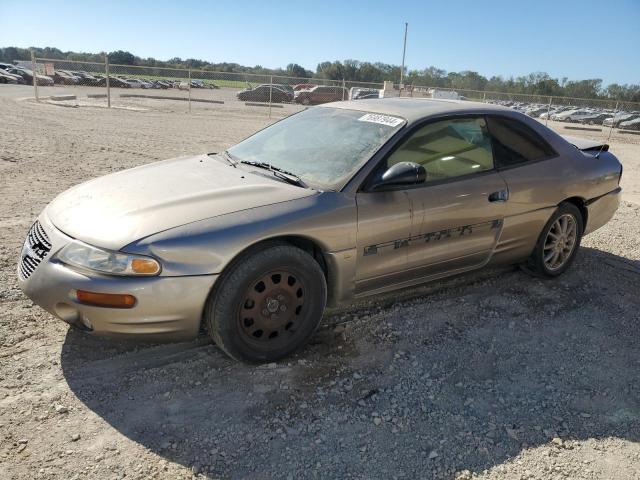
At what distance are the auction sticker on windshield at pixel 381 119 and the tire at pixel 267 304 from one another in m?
1.21

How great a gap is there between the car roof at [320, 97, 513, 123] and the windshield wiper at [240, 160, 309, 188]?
2.95ft

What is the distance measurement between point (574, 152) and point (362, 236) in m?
2.50

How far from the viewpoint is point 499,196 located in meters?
3.91

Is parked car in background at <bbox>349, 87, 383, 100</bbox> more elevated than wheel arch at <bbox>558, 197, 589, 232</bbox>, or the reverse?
parked car in background at <bbox>349, 87, 383, 100</bbox>

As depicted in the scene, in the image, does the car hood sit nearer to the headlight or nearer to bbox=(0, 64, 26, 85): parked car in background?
the headlight

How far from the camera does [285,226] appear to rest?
2.96 m

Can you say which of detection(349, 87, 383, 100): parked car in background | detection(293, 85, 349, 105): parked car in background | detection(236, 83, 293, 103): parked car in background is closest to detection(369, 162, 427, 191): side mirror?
detection(349, 87, 383, 100): parked car in background

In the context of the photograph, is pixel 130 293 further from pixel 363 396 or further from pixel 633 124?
pixel 633 124

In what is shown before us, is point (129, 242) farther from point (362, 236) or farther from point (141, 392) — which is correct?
point (362, 236)

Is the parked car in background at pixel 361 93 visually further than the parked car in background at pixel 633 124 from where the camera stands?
Yes

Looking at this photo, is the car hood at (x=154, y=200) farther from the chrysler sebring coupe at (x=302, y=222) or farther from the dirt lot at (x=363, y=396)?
the dirt lot at (x=363, y=396)

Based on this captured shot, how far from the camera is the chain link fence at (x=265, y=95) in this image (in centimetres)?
2344

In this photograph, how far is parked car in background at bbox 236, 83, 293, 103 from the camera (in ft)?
115

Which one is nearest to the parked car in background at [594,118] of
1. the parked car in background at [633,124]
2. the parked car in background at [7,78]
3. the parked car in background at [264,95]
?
the parked car in background at [633,124]
